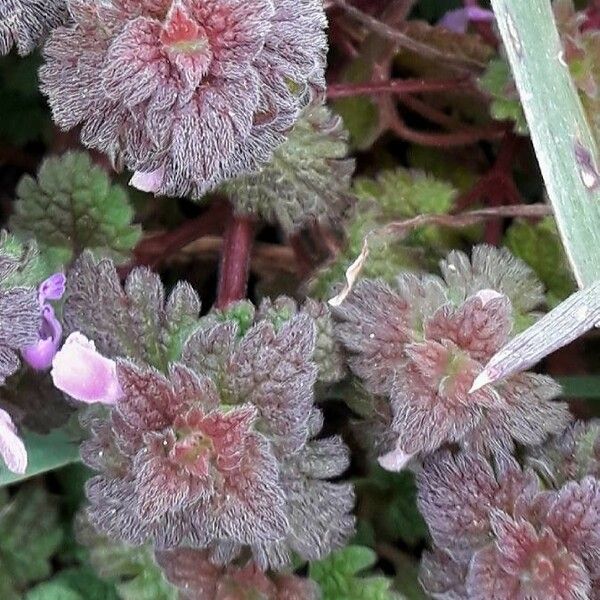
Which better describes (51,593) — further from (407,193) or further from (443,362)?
(407,193)

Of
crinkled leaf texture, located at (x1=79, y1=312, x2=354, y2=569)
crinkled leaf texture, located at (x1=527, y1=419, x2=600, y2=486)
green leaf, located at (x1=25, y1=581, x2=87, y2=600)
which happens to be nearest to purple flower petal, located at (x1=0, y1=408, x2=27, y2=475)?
crinkled leaf texture, located at (x1=79, y1=312, x2=354, y2=569)

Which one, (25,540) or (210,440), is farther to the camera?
(25,540)

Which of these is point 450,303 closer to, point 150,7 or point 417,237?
point 417,237

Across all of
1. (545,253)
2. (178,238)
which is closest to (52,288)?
(178,238)

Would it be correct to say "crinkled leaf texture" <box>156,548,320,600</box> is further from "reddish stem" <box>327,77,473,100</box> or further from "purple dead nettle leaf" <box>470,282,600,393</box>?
"reddish stem" <box>327,77,473,100</box>

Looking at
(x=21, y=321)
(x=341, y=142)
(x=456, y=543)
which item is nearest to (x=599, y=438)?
(x=456, y=543)

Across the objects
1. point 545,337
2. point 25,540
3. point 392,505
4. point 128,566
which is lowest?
point 25,540

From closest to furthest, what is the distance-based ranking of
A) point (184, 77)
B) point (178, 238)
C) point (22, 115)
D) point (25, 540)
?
point (184, 77)
point (25, 540)
point (178, 238)
point (22, 115)

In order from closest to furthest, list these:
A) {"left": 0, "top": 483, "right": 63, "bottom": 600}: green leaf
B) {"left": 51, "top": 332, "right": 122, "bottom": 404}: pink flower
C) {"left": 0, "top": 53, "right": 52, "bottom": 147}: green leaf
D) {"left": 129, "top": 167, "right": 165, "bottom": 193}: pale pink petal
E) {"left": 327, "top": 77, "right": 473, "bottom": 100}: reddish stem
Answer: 1. {"left": 51, "top": 332, "right": 122, "bottom": 404}: pink flower
2. {"left": 129, "top": 167, "right": 165, "bottom": 193}: pale pink petal
3. {"left": 0, "top": 483, "right": 63, "bottom": 600}: green leaf
4. {"left": 327, "top": 77, "right": 473, "bottom": 100}: reddish stem
5. {"left": 0, "top": 53, "right": 52, "bottom": 147}: green leaf
